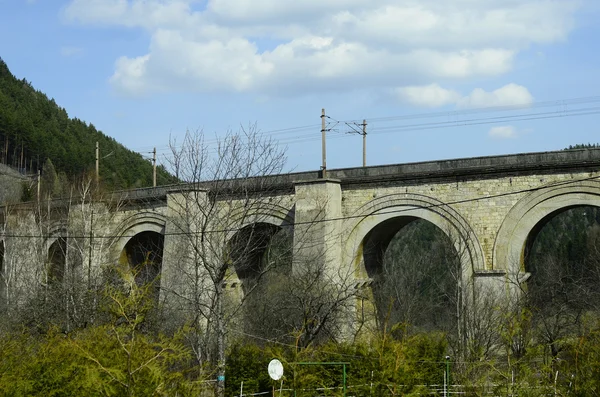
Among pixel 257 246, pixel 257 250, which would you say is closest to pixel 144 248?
pixel 257 250

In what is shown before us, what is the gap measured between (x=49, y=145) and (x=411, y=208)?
63.6m

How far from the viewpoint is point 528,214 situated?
23172 millimetres

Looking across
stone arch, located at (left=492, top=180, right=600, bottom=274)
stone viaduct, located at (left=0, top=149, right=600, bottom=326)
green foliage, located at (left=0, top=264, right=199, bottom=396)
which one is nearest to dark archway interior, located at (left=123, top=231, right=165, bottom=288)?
stone viaduct, located at (left=0, top=149, right=600, bottom=326)

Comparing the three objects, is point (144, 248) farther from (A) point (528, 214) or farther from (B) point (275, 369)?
(B) point (275, 369)

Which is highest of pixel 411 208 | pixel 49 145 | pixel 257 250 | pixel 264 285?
pixel 49 145

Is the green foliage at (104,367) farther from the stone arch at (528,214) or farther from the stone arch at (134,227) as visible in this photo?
the stone arch at (134,227)

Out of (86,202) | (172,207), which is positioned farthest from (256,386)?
(86,202)

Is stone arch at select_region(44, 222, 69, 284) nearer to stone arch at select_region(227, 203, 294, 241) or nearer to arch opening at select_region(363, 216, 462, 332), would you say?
stone arch at select_region(227, 203, 294, 241)

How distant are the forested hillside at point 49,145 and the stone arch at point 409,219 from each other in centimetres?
5188

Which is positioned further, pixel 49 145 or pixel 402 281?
pixel 49 145

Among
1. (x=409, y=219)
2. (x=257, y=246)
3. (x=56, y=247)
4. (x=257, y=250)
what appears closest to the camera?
(x=409, y=219)

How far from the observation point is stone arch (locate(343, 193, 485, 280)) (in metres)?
24.2

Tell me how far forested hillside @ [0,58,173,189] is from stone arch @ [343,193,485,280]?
51875 mm

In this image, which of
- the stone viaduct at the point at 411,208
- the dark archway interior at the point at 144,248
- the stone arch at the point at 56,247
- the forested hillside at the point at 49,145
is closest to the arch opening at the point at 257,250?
the stone viaduct at the point at 411,208
